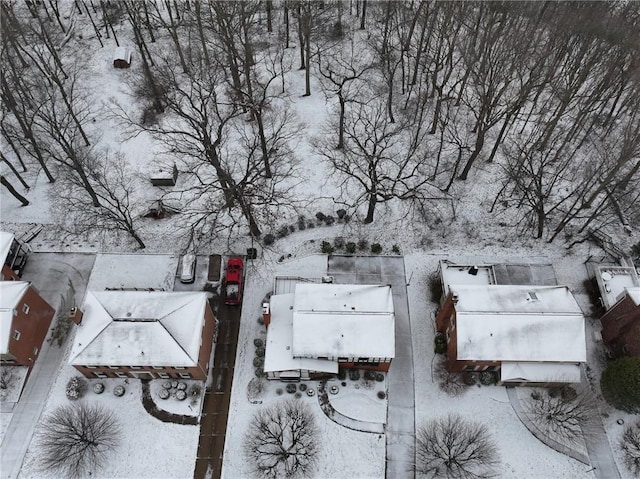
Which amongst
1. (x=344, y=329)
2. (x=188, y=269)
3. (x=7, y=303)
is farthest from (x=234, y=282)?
(x=7, y=303)

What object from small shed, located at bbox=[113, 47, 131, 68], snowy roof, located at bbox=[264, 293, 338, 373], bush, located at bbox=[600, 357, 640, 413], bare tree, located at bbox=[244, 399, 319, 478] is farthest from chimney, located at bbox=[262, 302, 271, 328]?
small shed, located at bbox=[113, 47, 131, 68]

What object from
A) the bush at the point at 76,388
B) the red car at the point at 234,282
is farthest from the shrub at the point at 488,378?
the bush at the point at 76,388

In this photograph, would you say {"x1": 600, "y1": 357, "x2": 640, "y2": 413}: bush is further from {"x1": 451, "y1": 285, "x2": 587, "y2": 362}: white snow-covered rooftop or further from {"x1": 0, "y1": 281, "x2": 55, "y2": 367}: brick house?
{"x1": 0, "y1": 281, "x2": 55, "y2": 367}: brick house

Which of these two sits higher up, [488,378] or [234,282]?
[234,282]

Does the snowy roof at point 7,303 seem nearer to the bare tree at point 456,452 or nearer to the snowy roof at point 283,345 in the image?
the snowy roof at point 283,345

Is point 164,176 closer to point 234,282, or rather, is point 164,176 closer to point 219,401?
point 234,282

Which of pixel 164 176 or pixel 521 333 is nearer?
pixel 521 333

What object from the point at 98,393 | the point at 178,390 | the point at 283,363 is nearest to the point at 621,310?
the point at 283,363
